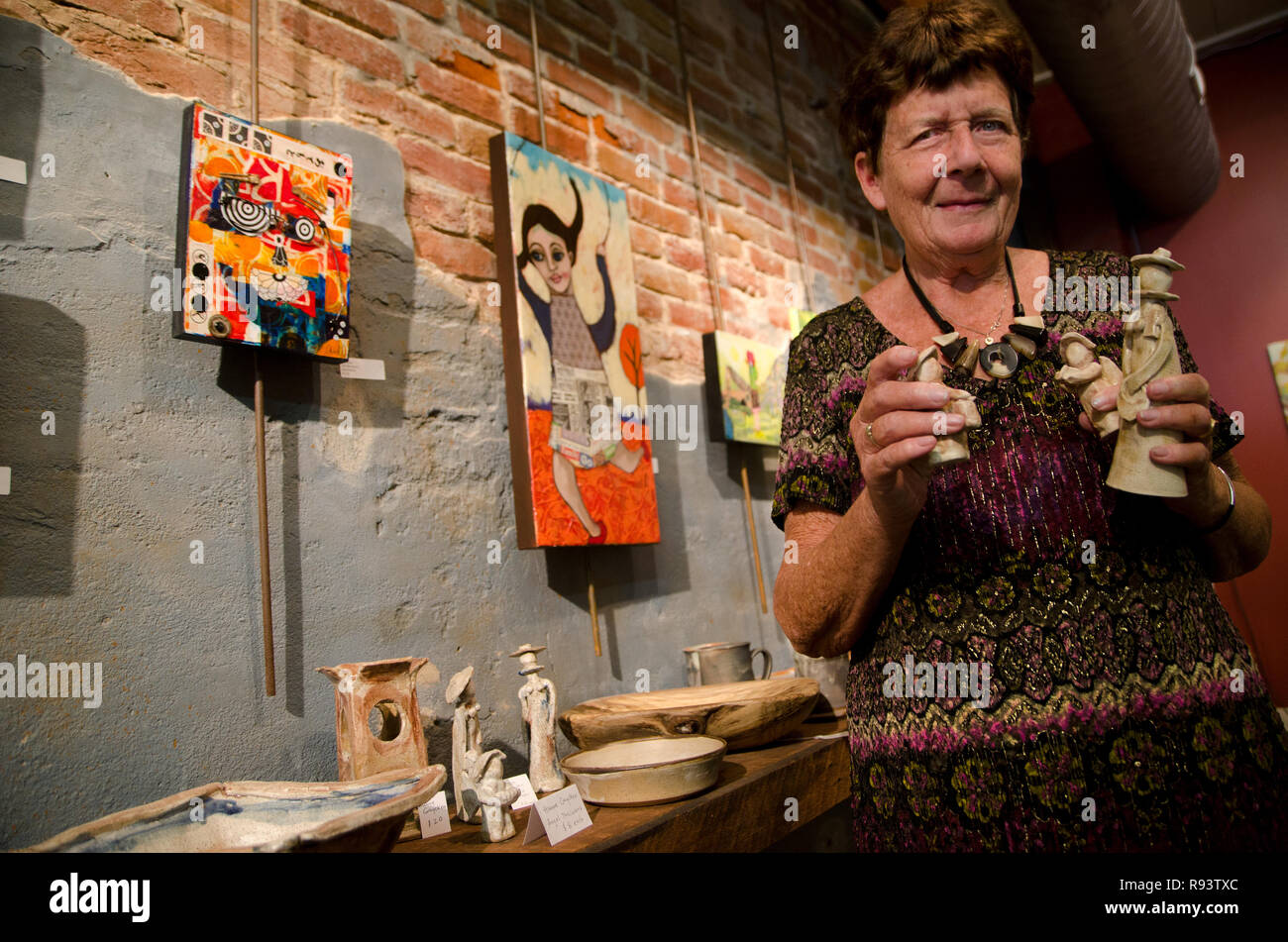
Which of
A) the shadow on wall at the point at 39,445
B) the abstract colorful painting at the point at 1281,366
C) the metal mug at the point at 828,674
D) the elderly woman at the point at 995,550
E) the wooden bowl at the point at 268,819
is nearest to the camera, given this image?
the wooden bowl at the point at 268,819

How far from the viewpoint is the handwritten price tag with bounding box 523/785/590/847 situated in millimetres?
953

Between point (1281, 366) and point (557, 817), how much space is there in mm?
3679

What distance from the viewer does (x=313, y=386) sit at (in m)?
1.22

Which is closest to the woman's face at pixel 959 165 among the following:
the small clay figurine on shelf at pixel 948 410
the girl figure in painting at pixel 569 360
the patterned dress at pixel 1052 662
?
the patterned dress at pixel 1052 662

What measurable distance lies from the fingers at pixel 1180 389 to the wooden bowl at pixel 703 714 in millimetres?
787

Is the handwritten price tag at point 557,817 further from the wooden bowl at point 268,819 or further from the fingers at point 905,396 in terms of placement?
the fingers at point 905,396

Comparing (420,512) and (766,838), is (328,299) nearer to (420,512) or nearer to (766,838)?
(420,512)

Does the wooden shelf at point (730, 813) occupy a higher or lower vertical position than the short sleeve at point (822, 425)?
lower

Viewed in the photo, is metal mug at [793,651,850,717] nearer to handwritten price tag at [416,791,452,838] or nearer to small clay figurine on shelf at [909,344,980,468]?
handwritten price tag at [416,791,452,838]

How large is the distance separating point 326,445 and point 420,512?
0.62ft

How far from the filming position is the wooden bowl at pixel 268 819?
0.70 meters

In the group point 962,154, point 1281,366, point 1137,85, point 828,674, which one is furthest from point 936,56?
point 1281,366

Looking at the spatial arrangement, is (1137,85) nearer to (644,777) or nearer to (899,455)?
(899,455)
